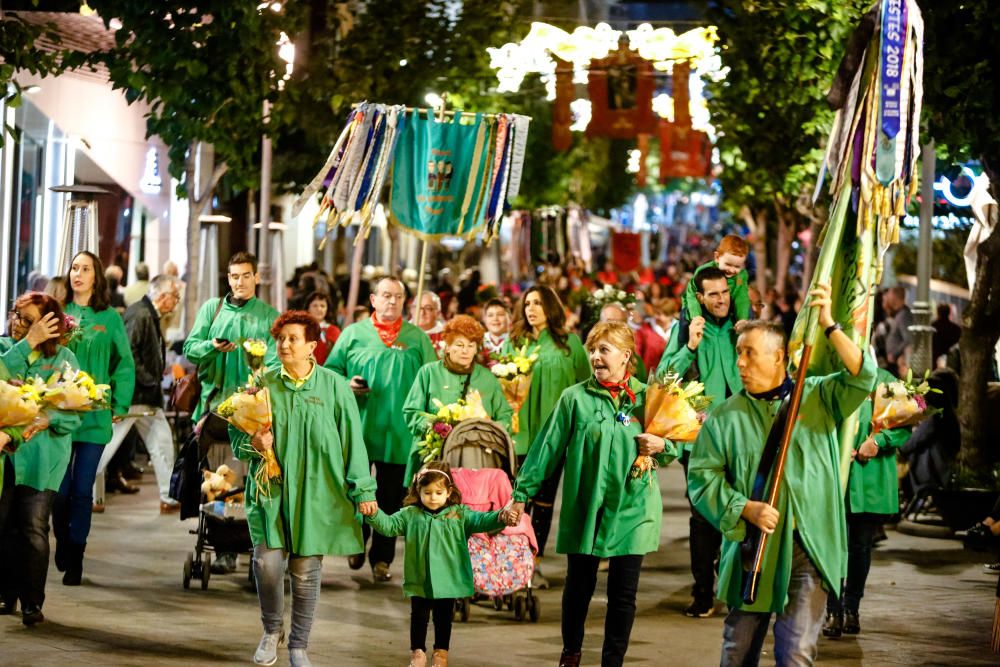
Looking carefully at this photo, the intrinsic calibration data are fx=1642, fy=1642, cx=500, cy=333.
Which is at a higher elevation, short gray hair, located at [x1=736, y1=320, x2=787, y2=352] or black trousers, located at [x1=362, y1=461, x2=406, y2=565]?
short gray hair, located at [x1=736, y1=320, x2=787, y2=352]

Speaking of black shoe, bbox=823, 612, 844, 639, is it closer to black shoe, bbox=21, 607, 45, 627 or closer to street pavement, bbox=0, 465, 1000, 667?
street pavement, bbox=0, 465, 1000, 667

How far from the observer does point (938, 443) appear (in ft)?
49.3

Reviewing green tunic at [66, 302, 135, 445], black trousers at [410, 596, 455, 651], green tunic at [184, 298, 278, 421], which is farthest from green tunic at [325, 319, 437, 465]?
black trousers at [410, 596, 455, 651]

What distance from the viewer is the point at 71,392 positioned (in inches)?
364

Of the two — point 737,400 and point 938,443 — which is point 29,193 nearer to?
point 938,443

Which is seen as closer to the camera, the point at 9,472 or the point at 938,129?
the point at 9,472

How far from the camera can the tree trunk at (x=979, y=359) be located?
599 inches

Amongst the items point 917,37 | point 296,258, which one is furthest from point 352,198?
point 296,258

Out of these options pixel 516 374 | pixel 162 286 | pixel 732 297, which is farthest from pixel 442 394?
pixel 162 286

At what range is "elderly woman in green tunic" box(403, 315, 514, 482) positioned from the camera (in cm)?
1084

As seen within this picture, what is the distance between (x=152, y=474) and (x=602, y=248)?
1861 inches

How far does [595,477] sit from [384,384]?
384 cm

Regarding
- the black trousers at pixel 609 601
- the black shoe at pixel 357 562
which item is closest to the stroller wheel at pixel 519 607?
the black trousers at pixel 609 601

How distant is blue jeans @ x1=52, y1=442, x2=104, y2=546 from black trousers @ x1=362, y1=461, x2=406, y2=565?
6.74 feet
